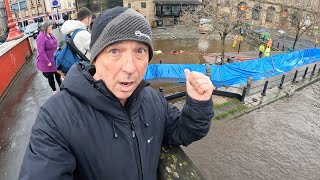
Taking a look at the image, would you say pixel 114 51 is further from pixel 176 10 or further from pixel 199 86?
pixel 176 10

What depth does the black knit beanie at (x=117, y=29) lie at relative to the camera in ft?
5.53

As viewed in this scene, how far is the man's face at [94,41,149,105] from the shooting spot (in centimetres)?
171

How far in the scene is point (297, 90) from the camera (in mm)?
14891

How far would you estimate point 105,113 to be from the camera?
5.77 feet

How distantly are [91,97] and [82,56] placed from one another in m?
2.59

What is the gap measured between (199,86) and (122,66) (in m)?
0.66

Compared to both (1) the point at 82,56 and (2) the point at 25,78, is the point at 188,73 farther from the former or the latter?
(2) the point at 25,78

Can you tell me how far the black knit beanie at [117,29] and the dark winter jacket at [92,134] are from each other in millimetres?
262

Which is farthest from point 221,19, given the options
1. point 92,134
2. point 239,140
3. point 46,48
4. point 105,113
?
point 92,134

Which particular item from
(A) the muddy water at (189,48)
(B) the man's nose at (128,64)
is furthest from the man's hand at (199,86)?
(A) the muddy water at (189,48)

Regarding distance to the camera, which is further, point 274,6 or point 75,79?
point 274,6

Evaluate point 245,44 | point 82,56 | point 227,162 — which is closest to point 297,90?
point 227,162

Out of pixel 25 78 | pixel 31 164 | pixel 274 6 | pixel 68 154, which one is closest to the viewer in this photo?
pixel 31 164

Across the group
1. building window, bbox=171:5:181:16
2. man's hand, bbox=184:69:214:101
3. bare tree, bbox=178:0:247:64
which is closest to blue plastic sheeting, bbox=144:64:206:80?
bare tree, bbox=178:0:247:64
